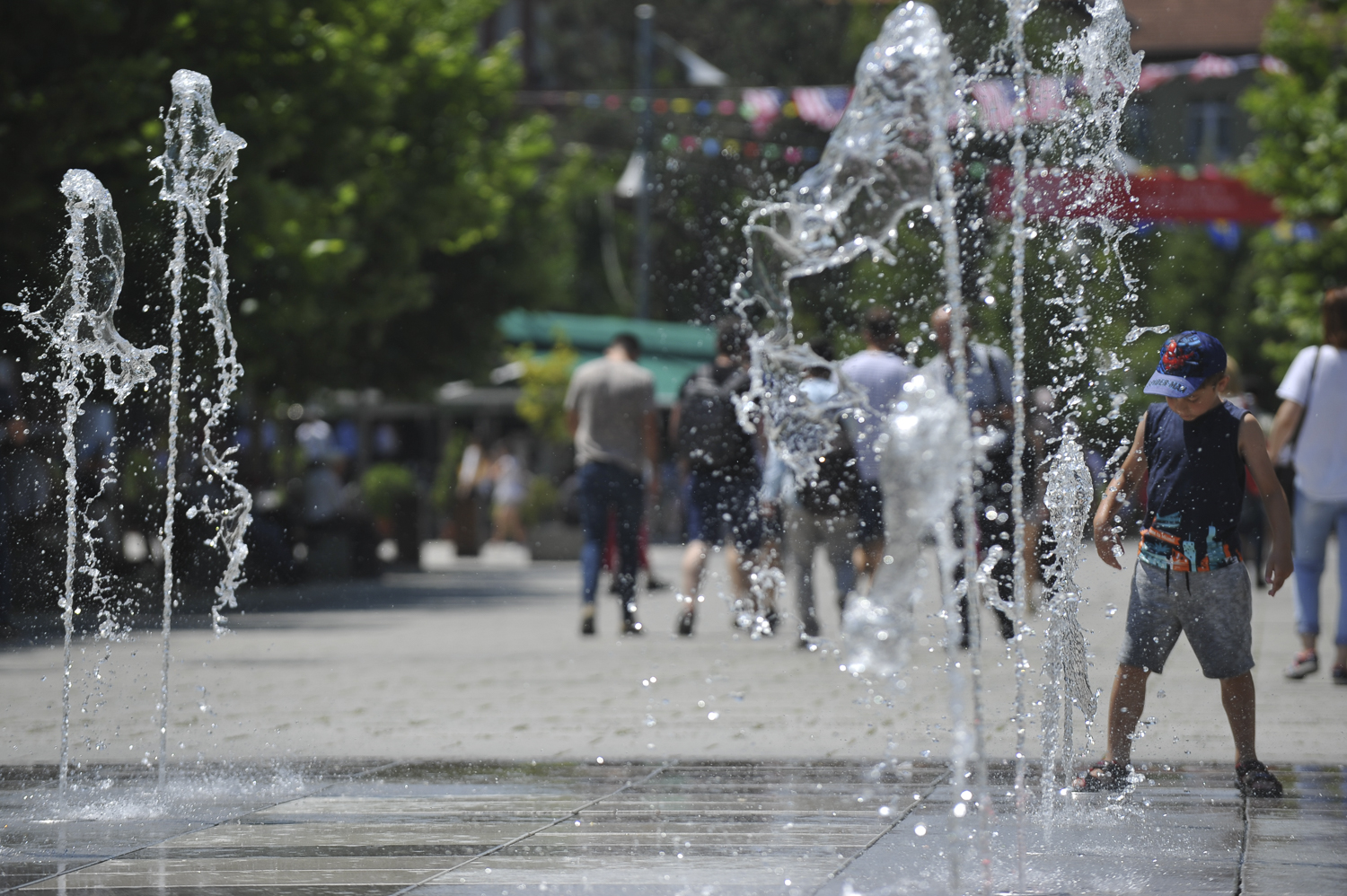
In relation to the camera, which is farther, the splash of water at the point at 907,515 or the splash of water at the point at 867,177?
the splash of water at the point at 867,177

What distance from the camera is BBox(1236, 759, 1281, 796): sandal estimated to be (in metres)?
5.53

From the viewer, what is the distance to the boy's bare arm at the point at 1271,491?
18.2 ft

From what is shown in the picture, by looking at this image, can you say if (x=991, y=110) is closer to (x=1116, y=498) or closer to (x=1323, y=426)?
(x=1323, y=426)

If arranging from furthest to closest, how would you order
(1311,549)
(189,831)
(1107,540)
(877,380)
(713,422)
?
(713,422) → (877,380) → (1311,549) → (1107,540) → (189,831)

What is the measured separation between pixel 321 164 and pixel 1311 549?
1114cm

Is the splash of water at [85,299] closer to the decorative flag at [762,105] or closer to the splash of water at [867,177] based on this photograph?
the splash of water at [867,177]

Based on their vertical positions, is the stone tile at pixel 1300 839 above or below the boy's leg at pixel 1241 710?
below

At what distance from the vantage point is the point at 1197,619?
5.50 m

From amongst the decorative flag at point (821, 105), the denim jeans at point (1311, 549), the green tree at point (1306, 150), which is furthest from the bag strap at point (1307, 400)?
the decorative flag at point (821, 105)

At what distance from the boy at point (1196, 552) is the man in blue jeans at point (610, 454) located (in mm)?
6132

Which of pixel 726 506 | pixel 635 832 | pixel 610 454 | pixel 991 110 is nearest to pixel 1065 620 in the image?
pixel 635 832

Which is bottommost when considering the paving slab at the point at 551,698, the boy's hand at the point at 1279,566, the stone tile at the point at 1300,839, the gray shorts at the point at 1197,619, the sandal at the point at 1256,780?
the paving slab at the point at 551,698

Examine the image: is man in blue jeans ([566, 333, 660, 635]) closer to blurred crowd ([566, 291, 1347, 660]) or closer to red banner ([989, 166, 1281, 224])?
blurred crowd ([566, 291, 1347, 660])

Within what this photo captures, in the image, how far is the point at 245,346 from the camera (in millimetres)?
16156
